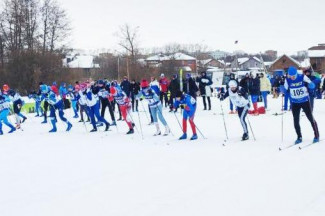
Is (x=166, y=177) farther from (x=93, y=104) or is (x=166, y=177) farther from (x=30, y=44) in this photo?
(x=30, y=44)

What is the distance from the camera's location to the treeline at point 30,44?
36.8m

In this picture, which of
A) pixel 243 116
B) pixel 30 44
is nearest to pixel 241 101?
pixel 243 116

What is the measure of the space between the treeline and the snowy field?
26.6 meters

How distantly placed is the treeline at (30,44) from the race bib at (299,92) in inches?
1222

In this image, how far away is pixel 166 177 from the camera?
703 centimetres

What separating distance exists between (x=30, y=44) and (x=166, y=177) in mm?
35896

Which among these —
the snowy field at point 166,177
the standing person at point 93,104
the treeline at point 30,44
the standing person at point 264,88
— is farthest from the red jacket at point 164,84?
the treeline at point 30,44

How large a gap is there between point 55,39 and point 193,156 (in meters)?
35.6

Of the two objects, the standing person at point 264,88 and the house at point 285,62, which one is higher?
the house at point 285,62

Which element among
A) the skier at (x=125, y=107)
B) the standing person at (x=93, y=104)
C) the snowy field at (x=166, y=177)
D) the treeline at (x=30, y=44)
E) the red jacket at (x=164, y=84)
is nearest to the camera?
the snowy field at (x=166, y=177)

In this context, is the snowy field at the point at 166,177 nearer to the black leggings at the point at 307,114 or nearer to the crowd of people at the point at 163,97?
the black leggings at the point at 307,114

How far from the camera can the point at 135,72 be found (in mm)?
51844

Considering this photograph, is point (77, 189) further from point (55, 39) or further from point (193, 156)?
point (55, 39)

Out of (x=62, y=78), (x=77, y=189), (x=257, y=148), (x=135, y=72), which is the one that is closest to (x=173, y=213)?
(x=77, y=189)
